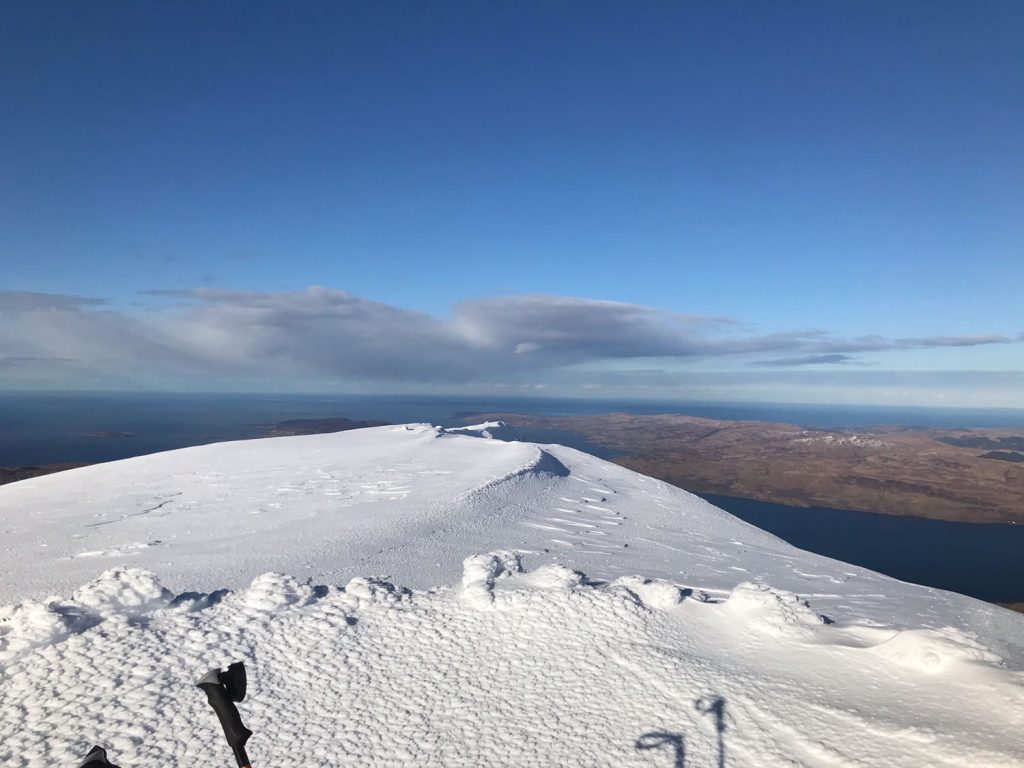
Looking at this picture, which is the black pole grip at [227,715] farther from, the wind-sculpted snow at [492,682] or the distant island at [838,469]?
the distant island at [838,469]

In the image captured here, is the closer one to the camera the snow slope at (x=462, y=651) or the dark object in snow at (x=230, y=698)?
the dark object in snow at (x=230, y=698)

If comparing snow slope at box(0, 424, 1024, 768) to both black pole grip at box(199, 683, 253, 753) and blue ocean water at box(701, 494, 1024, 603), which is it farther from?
blue ocean water at box(701, 494, 1024, 603)

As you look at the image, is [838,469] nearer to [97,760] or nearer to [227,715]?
[227,715]

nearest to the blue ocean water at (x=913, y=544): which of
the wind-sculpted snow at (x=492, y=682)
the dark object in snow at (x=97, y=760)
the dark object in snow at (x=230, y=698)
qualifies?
the wind-sculpted snow at (x=492, y=682)

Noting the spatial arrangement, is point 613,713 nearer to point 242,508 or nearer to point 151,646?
point 151,646

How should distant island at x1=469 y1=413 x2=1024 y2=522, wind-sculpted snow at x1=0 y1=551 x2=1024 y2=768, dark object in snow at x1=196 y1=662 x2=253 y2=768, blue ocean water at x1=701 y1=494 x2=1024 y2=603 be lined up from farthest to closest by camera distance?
distant island at x1=469 y1=413 x2=1024 y2=522 < blue ocean water at x1=701 y1=494 x2=1024 y2=603 < wind-sculpted snow at x1=0 y1=551 x2=1024 y2=768 < dark object in snow at x1=196 y1=662 x2=253 y2=768

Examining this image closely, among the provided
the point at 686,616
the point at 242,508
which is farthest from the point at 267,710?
the point at 242,508

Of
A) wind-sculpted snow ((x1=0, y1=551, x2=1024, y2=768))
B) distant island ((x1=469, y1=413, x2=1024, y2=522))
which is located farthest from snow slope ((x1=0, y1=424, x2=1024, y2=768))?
distant island ((x1=469, y1=413, x2=1024, y2=522))

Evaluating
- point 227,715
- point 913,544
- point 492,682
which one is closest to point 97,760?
point 227,715
